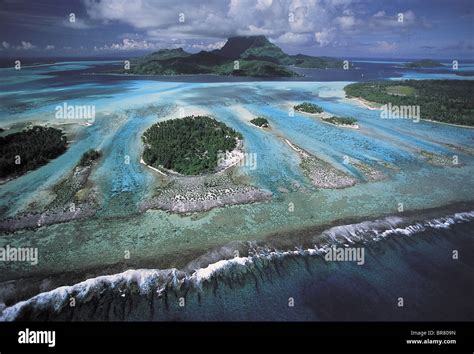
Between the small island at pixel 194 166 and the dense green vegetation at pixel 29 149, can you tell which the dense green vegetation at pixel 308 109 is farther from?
the dense green vegetation at pixel 29 149

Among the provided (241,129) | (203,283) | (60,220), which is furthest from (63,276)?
(241,129)

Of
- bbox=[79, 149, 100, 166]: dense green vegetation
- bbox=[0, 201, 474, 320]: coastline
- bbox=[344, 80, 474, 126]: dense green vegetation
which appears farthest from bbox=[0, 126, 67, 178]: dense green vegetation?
bbox=[344, 80, 474, 126]: dense green vegetation

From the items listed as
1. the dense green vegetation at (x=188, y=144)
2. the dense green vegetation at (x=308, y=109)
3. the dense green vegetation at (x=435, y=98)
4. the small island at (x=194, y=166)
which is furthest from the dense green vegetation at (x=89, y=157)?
the dense green vegetation at (x=435, y=98)

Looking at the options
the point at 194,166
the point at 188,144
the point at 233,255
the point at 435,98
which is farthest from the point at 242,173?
the point at 435,98

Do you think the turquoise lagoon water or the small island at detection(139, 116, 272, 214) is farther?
the small island at detection(139, 116, 272, 214)

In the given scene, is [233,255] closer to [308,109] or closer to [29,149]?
[29,149]

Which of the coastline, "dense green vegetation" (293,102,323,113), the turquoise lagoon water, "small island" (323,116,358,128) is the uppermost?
"dense green vegetation" (293,102,323,113)

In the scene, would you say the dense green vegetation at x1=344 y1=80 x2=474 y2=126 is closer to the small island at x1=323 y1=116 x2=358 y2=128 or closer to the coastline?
the small island at x1=323 y1=116 x2=358 y2=128
